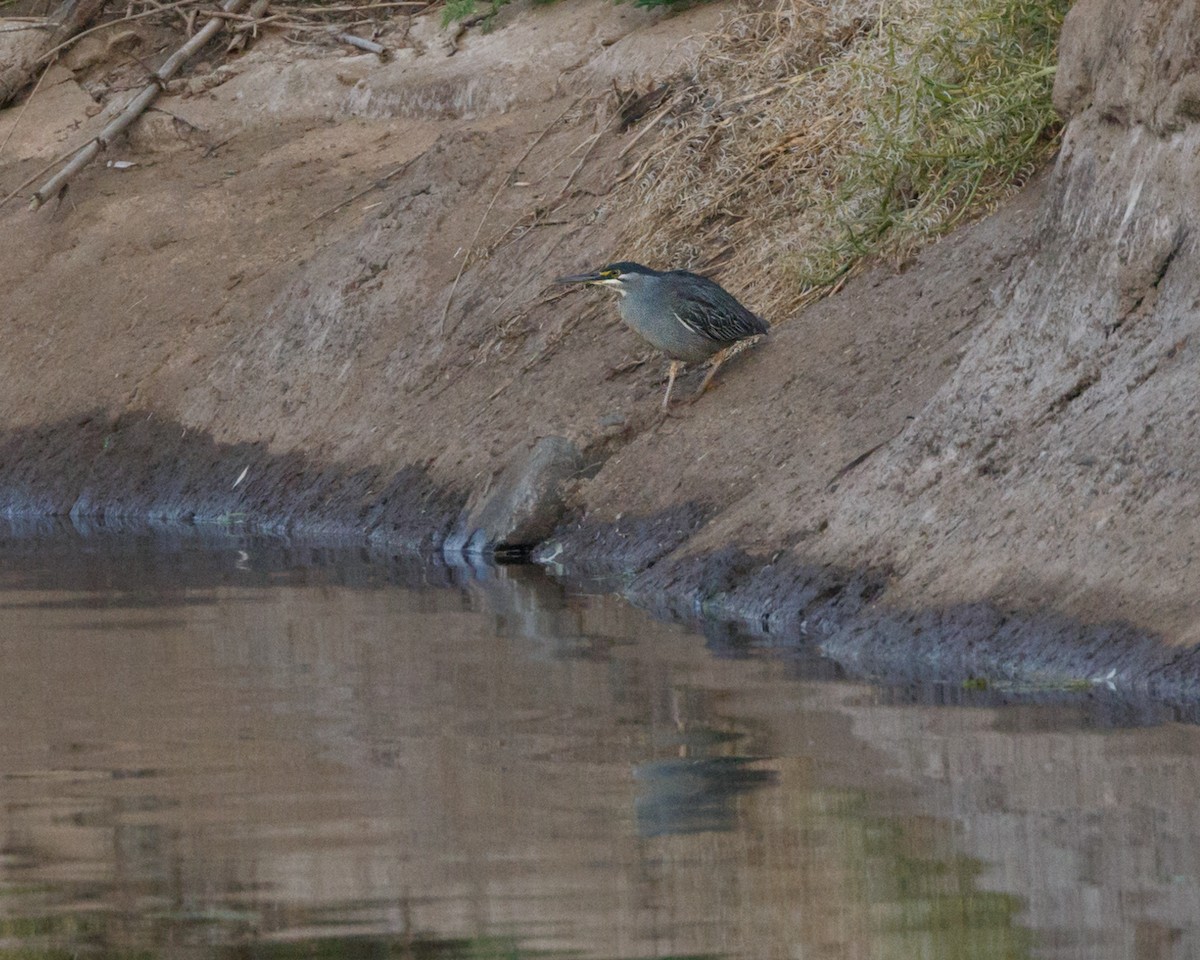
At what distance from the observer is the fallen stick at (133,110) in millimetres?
18875

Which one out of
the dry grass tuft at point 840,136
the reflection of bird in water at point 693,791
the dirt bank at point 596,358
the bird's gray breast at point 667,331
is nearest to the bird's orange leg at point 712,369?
the dirt bank at point 596,358

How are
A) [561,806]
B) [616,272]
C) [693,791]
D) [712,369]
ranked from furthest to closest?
1. [712,369]
2. [616,272]
3. [693,791]
4. [561,806]

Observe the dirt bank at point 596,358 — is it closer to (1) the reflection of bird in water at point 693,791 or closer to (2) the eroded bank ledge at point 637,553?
(2) the eroded bank ledge at point 637,553

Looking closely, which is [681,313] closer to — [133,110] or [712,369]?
[712,369]

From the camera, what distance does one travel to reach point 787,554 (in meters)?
9.80

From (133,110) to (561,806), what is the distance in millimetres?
15116

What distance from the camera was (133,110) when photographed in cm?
1969

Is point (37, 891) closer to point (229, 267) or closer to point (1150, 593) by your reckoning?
point (1150, 593)

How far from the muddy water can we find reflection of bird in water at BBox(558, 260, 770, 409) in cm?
314

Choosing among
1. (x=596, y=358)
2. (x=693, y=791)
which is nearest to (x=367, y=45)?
(x=596, y=358)

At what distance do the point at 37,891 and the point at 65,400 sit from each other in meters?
12.1

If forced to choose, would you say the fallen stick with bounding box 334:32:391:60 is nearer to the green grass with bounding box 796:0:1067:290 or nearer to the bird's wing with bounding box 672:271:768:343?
the green grass with bounding box 796:0:1067:290

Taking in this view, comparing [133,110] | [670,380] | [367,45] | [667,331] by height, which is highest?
[367,45]

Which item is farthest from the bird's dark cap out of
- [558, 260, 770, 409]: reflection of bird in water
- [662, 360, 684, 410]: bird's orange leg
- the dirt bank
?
the dirt bank
